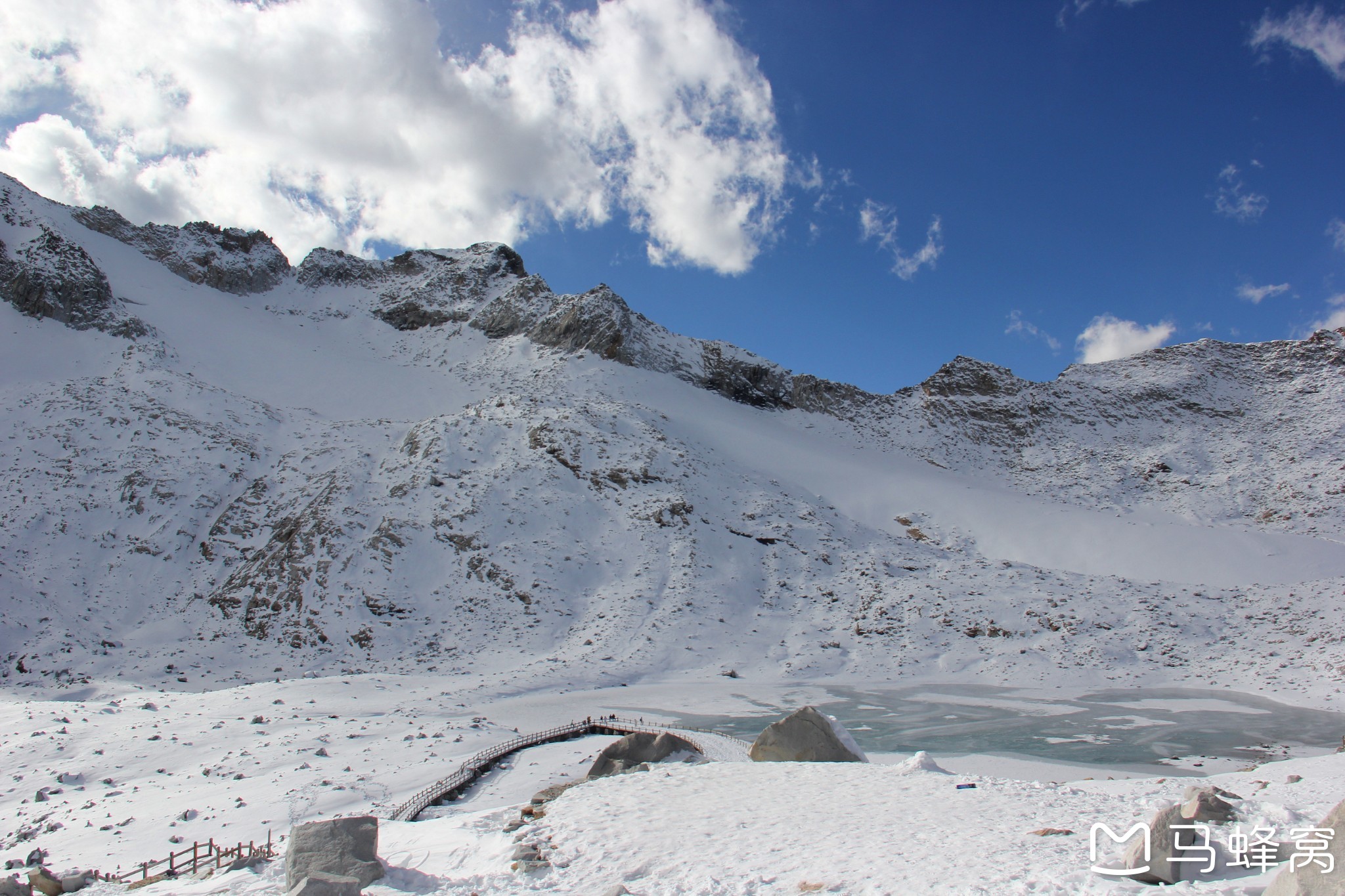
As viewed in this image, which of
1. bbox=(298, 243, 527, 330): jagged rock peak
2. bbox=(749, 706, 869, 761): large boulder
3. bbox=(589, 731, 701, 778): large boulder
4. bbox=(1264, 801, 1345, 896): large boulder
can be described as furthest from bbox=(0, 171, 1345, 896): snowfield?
bbox=(298, 243, 527, 330): jagged rock peak

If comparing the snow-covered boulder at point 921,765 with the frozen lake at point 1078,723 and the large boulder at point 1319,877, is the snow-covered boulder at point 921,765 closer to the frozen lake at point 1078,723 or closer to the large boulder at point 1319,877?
the frozen lake at point 1078,723

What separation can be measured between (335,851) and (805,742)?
9.80 metres

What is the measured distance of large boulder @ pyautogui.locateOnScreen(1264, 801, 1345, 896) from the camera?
4.76 meters

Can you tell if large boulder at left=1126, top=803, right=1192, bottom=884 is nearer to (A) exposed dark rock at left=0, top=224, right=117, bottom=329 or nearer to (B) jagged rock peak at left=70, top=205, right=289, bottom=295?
(A) exposed dark rock at left=0, top=224, right=117, bottom=329

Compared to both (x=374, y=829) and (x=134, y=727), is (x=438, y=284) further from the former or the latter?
(x=374, y=829)

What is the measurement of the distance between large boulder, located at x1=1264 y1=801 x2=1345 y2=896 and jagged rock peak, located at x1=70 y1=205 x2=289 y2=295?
304ft

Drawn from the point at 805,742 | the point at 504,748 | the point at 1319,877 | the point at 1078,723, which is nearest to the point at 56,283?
the point at 504,748

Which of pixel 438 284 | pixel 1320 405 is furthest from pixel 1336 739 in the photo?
pixel 438 284

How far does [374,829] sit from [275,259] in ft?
309

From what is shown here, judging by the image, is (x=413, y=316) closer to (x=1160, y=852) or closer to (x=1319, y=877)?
(x=1160, y=852)

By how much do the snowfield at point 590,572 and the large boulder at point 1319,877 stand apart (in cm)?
99

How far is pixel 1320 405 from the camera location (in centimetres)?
5959

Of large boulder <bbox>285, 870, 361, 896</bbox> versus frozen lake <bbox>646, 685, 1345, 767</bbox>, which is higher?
frozen lake <bbox>646, 685, 1345, 767</bbox>

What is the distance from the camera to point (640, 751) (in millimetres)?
15047
